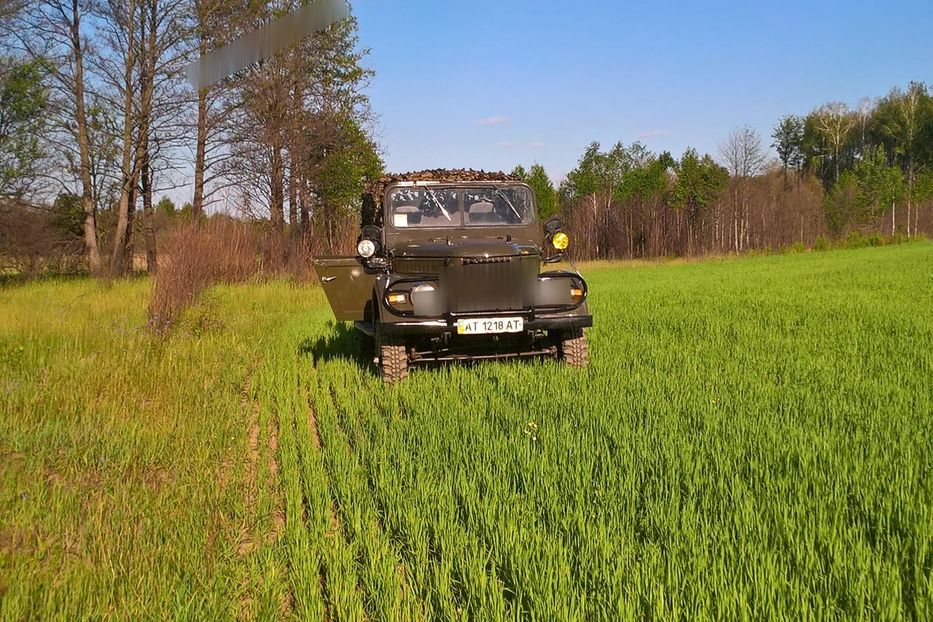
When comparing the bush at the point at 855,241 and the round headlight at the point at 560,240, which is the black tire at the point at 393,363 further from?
the bush at the point at 855,241

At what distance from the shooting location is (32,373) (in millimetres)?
7219

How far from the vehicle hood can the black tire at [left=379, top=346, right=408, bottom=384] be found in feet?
3.19

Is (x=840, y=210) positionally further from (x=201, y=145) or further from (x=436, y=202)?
(x=436, y=202)

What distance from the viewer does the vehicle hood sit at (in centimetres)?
659

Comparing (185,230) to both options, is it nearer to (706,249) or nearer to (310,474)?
(310,474)

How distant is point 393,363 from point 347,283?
143 centimetres

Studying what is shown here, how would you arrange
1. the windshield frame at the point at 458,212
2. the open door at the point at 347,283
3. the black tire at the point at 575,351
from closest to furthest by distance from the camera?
1. the black tire at the point at 575,351
2. the open door at the point at 347,283
3. the windshield frame at the point at 458,212

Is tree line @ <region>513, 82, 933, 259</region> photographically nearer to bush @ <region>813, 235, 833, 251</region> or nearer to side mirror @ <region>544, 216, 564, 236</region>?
bush @ <region>813, 235, 833, 251</region>

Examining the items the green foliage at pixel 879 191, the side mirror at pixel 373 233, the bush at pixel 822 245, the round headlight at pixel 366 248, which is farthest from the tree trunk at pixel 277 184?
the green foliage at pixel 879 191

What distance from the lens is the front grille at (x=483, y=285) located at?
652 centimetres

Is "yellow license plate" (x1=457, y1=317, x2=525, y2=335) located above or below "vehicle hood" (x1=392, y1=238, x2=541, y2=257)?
below

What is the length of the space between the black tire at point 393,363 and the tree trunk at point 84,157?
1918 centimetres

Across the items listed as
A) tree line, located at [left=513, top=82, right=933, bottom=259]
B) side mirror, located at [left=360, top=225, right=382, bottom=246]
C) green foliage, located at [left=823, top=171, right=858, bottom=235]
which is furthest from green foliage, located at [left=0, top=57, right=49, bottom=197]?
green foliage, located at [left=823, top=171, right=858, bottom=235]

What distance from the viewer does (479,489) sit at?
3738mm
